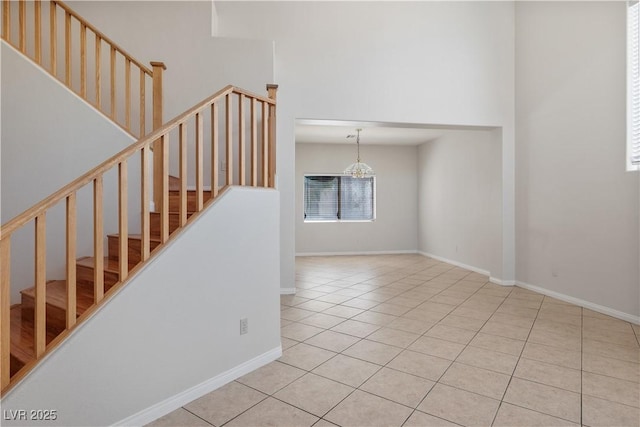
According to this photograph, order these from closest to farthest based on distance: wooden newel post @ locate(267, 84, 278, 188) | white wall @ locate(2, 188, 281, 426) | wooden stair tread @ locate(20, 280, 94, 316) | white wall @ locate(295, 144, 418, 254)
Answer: white wall @ locate(2, 188, 281, 426) → wooden stair tread @ locate(20, 280, 94, 316) → wooden newel post @ locate(267, 84, 278, 188) → white wall @ locate(295, 144, 418, 254)

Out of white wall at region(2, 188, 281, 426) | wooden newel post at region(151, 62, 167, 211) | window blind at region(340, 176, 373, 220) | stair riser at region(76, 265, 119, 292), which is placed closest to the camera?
white wall at region(2, 188, 281, 426)

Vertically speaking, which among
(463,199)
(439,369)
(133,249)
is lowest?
(439,369)

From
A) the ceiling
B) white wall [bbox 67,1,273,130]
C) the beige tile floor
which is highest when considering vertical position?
white wall [bbox 67,1,273,130]

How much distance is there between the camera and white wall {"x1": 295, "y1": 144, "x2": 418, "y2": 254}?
8680mm

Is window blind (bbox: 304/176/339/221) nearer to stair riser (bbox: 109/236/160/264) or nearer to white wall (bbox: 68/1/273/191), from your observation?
white wall (bbox: 68/1/273/191)

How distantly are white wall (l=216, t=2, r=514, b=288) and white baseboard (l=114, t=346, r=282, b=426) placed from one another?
219 centimetres

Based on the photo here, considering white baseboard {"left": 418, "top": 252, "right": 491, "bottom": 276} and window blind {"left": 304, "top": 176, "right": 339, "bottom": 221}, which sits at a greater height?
window blind {"left": 304, "top": 176, "right": 339, "bottom": 221}

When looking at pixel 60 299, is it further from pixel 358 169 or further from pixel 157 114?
pixel 358 169

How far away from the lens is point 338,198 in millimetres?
8984

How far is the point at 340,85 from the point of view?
4848 millimetres

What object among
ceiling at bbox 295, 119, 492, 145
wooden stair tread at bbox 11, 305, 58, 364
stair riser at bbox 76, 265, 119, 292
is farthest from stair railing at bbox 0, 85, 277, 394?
ceiling at bbox 295, 119, 492, 145

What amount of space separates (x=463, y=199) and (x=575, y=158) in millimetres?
2573

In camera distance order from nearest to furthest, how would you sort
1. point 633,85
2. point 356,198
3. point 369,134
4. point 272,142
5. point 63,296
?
point 63,296 < point 272,142 < point 633,85 < point 369,134 < point 356,198

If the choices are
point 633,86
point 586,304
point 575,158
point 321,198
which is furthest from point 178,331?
point 321,198
